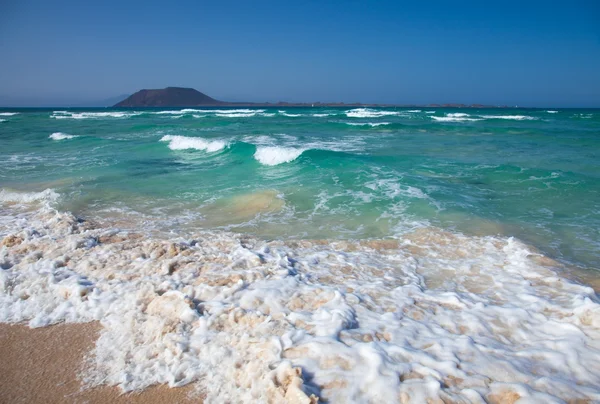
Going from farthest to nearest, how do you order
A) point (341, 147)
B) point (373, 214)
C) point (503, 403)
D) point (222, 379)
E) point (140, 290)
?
point (341, 147) < point (373, 214) < point (140, 290) < point (222, 379) < point (503, 403)

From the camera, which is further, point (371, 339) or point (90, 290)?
point (90, 290)

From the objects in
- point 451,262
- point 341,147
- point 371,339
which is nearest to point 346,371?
point 371,339

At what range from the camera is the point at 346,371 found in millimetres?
2727

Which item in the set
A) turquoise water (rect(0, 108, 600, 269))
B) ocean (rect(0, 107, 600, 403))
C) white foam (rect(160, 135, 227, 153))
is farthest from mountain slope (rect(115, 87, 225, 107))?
ocean (rect(0, 107, 600, 403))

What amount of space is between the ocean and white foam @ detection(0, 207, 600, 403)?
2 centimetres

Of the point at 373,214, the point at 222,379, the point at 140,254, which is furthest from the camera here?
the point at 373,214

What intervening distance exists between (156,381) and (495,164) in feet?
44.6

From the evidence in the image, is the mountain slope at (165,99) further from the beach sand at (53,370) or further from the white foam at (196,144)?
the beach sand at (53,370)

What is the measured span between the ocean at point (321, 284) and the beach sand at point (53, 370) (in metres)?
0.10

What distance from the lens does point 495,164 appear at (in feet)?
42.9

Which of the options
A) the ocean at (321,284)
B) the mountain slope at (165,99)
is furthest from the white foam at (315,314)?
the mountain slope at (165,99)

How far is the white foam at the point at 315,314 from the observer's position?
8.79ft

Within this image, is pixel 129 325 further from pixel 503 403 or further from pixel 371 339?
pixel 503 403

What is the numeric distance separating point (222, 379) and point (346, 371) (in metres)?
0.96
